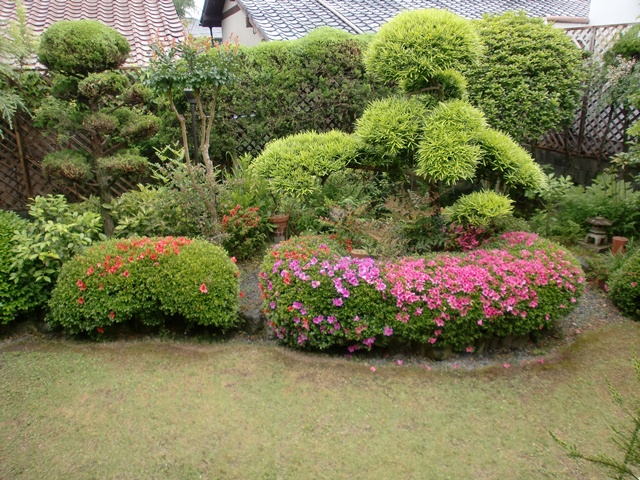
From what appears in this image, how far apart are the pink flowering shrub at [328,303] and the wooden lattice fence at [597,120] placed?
473cm

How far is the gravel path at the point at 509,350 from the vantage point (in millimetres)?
3514

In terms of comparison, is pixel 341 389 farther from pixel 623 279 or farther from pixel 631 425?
pixel 623 279

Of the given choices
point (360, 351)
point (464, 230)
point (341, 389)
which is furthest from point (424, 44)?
point (341, 389)

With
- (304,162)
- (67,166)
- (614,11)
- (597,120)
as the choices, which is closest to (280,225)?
(304,162)

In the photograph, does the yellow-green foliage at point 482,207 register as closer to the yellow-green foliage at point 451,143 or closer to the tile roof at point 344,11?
the yellow-green foliage at point 451,143

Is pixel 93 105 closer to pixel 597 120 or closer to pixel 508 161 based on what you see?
pixel 508 161

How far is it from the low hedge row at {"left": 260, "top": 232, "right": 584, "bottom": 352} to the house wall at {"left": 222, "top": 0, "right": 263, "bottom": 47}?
7.86 metres

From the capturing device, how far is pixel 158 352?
3.65 metres

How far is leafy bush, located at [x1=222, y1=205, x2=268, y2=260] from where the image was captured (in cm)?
492

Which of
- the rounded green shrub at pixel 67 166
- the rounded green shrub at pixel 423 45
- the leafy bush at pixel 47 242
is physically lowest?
the leafy bush at pixel 47 242

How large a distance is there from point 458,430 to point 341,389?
2.65 ft

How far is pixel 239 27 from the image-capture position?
1138cm

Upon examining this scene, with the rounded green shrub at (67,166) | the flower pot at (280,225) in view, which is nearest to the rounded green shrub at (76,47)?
the rounded green shrub at (67,166)

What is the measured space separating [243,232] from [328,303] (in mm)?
1822
